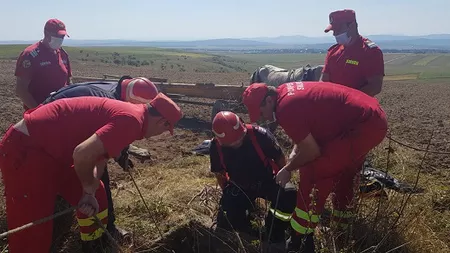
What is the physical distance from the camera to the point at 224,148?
3.93 metres

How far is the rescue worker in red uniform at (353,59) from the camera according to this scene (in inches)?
174

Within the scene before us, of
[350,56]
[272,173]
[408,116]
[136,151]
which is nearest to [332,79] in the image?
[350,56]

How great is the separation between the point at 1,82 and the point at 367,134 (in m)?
15.6

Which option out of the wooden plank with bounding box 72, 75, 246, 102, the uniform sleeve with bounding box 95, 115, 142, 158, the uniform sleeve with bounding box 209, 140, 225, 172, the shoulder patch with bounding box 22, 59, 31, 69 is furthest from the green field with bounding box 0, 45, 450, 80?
the uniform sleeve with bounding box 95, 115, 142, 158

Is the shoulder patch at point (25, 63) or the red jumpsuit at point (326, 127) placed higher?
the shoulder patch at point (25, 63)

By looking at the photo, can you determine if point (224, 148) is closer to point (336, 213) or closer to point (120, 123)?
point (336, 213)

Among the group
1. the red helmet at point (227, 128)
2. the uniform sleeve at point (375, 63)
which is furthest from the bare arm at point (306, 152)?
the uniform sleeve at point (375, 63)

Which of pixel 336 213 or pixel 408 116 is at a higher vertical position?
pixel 336 213

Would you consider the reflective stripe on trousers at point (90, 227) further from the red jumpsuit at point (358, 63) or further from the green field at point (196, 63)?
the green field at point (196, 63)

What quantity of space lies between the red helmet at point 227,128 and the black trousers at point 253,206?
1.56 ft

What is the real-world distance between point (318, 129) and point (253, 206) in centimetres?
103

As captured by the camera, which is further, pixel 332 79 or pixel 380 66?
pixel 332 79

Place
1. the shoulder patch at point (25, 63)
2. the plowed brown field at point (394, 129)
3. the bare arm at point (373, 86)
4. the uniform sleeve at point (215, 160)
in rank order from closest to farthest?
the uniform sleeve at point (215, 160)
the bare arm at point (373, 86)
the shoulder patch at point (25, 63)
the plowed brown field at point (394, 129)

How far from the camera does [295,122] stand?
309 cm
